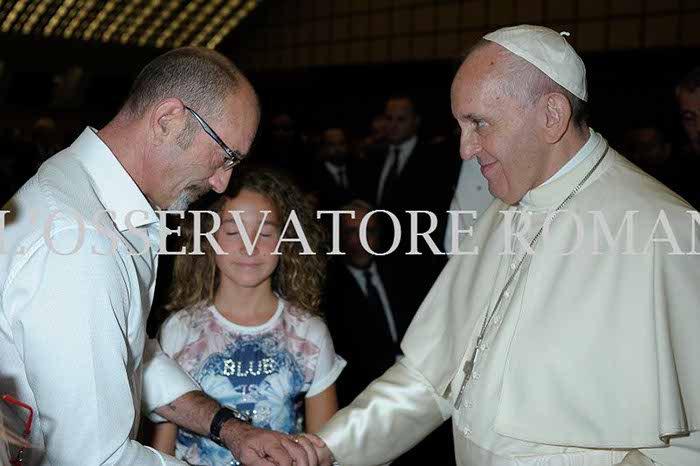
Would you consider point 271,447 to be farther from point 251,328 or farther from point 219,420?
point 251,328

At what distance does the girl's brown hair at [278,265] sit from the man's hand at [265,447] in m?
0.64

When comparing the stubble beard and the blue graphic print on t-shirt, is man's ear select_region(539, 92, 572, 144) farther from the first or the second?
the blue graphic print on t-shirt

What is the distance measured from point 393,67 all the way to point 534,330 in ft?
37.3

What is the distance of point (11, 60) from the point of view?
1523cm

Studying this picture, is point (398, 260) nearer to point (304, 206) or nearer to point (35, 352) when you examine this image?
point (304, 206)

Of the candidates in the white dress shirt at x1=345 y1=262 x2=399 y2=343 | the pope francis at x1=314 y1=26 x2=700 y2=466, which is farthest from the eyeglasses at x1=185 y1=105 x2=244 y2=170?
the white dress shirt at x1=345 y1=262 x2=399 y2=343

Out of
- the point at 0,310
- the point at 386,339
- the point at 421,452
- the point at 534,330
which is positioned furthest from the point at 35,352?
the point at 421,452

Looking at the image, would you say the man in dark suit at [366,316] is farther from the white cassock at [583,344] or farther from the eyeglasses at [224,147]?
the eyeglasses at [224,147]

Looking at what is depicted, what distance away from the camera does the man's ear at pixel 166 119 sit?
215 centimetres

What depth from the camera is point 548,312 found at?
7.39 feet

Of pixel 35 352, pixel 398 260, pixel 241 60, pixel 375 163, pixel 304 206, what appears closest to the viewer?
pixel 35 352

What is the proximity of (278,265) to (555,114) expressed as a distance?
4.37ft

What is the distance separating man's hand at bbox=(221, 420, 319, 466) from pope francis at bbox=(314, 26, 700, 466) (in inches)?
3.4

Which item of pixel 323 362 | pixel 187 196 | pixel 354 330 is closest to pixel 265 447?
pixel 323 362
